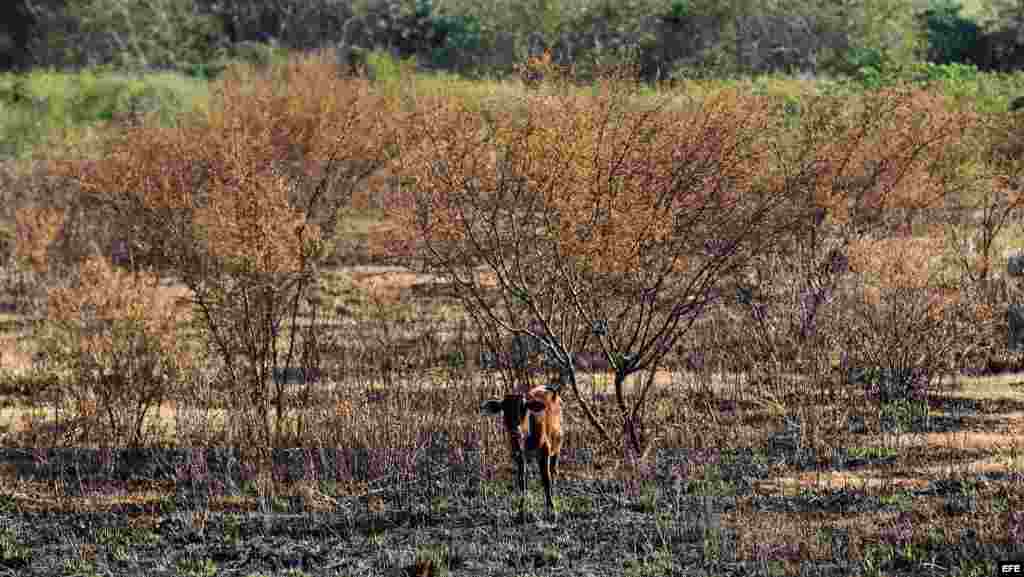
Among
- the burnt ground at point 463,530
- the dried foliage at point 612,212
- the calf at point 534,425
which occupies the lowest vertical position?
the burnt ground at point 463,530

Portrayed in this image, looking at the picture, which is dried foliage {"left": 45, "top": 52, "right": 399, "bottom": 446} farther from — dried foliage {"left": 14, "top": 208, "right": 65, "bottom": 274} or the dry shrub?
dried foliage {"left": 14, "top": 208, "right": 65, "bottom": 274}

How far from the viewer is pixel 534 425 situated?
9617mm

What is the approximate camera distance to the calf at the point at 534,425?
9.46 meters

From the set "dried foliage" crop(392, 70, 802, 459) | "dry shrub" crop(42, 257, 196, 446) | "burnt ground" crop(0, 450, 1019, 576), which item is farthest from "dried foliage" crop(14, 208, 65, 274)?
"burnt ground" crop(0, 450, 1019, 576)

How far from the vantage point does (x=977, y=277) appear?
17.5 meters

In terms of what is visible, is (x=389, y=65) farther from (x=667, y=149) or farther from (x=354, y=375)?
(x=667, y=149)

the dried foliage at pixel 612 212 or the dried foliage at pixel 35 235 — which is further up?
the dried foliage at pixel 612 212

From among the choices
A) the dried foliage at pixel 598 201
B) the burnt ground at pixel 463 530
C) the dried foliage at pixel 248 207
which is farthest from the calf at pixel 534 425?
the dried foliage at pixel 248 207

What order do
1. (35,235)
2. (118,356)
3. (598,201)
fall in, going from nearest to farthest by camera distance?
(598,201), (118,356), (35,235)

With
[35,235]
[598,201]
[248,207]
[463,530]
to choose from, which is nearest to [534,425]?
[463,530]

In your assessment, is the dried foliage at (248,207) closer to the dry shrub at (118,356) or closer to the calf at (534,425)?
the dry shrub at (118,356)

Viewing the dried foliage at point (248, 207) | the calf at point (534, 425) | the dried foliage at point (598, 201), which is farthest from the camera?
the dried foliage at point (248, 207)

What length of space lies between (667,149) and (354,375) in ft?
13.4

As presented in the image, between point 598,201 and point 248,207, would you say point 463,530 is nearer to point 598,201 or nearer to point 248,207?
point 598,201
